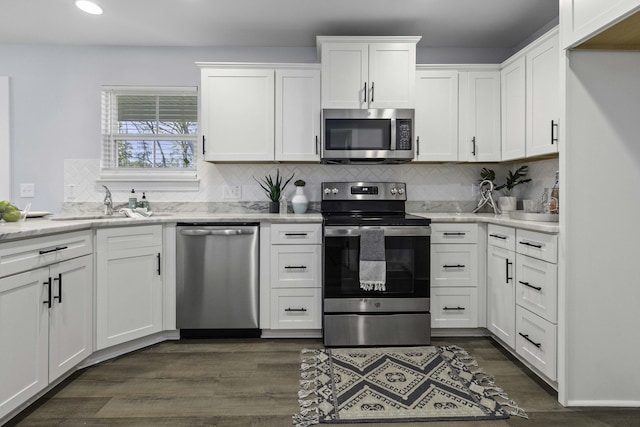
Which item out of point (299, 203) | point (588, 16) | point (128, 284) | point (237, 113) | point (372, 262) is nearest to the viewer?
point (588, 16)

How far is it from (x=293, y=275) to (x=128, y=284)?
116cm

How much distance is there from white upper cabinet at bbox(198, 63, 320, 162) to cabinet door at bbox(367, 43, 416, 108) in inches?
18.5

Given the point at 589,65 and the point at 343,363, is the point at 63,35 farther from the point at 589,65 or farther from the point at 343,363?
the point at 589,65

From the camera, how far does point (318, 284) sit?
297cm

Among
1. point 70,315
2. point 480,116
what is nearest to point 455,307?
point 480,116

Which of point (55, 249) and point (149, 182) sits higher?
point (149, 182)

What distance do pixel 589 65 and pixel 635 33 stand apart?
Answer: 0.22m

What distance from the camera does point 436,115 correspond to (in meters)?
3.31

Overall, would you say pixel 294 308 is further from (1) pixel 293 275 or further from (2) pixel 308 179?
(2) pixel 308 179

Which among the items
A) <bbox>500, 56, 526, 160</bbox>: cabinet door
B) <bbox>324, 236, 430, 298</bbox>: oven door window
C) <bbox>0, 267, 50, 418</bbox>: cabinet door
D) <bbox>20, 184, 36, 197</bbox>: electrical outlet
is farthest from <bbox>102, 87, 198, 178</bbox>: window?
<bbox>500, 56, 526, 160</bbox>: cabinet door

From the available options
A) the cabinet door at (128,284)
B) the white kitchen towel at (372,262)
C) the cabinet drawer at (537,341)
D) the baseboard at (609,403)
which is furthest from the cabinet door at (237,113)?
the baseboard at (609,403)

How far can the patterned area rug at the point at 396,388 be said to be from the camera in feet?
6.35

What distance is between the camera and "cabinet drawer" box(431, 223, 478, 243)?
9.87 ft

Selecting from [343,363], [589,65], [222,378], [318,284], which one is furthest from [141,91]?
[589,65]
